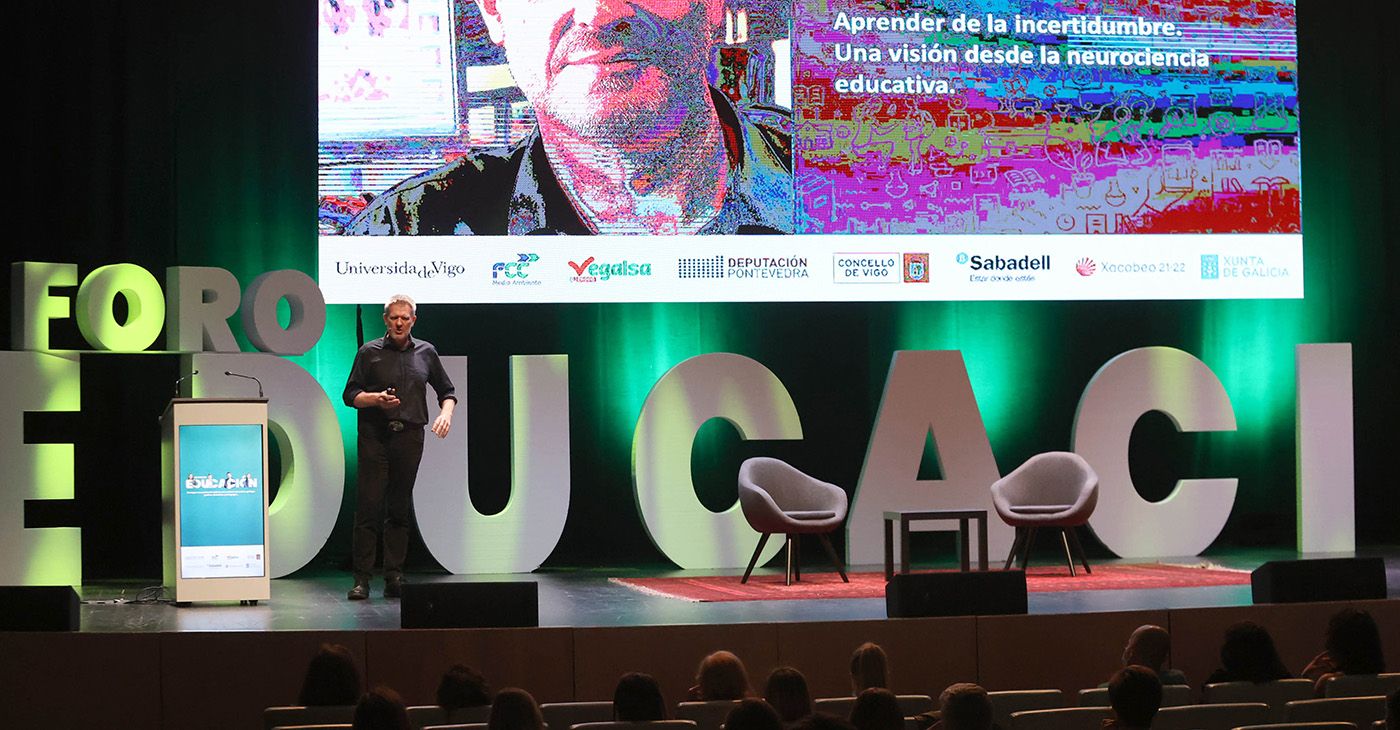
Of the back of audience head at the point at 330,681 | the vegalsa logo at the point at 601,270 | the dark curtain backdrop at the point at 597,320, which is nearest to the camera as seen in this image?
the back of audience head at the point at 330,681

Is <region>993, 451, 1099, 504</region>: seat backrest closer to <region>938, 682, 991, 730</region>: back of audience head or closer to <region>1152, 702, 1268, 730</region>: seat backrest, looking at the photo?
<region>1152, 702, 1268, 730</region>: seat backrest

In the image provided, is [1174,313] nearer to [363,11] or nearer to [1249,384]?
[1249,384]

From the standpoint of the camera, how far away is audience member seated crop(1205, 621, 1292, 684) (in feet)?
13.7

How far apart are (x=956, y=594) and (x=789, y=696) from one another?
160cm

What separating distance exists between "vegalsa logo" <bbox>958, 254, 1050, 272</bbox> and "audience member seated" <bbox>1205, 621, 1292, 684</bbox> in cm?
456

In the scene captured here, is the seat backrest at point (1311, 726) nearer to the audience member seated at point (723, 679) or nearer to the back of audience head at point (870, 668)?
the back of audience head at point (870, 668)

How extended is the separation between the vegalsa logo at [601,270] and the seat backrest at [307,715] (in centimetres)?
446

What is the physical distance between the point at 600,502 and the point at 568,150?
1904 mm

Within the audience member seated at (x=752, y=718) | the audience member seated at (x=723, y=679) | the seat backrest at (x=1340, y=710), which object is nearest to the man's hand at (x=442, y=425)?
the audience member seated at (x=723, y=679)

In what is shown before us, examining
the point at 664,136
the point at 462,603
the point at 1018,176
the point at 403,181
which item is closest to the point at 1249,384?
the point at 1018,176

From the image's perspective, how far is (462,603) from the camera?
Result: 16.7 feet

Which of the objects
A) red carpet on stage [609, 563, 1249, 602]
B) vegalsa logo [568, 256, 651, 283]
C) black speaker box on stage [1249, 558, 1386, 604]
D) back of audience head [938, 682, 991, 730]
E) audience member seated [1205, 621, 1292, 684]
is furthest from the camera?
vegalsa logo [568, 256, 651, 283]

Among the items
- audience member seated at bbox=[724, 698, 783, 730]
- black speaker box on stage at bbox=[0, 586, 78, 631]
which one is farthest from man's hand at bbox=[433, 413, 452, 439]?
audience member seated at bbox=[724, 698, 783, 730]

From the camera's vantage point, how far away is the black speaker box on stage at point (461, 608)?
5.08 m
